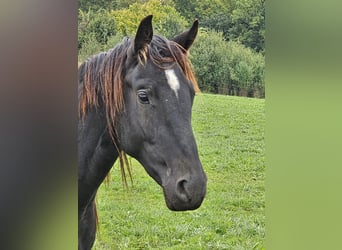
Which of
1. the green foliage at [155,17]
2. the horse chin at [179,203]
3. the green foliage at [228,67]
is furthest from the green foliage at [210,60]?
the horse chin at [179,203]

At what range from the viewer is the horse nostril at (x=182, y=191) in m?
2.71

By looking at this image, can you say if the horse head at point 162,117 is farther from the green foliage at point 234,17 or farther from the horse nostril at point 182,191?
the green foliage at point 234,17

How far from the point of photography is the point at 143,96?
277 cm

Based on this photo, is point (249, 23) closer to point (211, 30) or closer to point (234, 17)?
point (234, 17)

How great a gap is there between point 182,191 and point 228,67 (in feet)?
2.38

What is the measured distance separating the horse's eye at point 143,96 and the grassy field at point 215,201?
0.32 metres

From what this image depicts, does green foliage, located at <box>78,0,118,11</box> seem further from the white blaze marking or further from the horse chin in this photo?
the horse chin

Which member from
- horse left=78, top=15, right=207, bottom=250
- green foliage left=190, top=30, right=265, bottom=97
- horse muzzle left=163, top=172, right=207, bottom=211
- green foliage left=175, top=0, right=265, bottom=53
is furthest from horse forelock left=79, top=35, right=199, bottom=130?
horse muzzle left=163, top=172, right=207, bottom=211

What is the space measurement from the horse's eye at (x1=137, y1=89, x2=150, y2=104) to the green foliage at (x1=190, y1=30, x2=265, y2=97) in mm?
340

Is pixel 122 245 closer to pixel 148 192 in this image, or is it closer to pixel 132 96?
pixel 148 192
